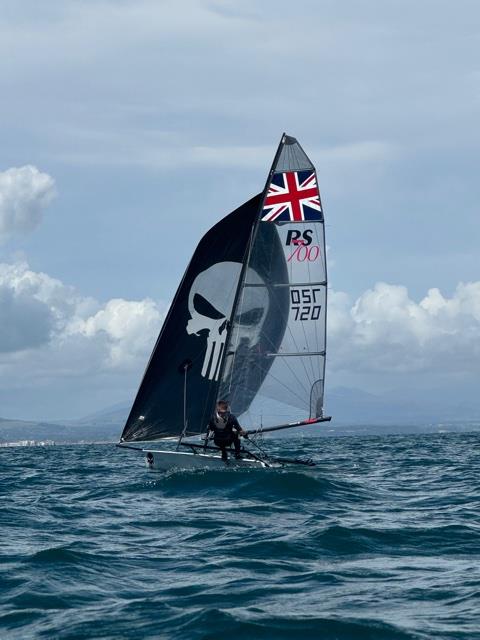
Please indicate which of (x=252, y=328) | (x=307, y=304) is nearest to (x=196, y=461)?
(x=252, y=328)

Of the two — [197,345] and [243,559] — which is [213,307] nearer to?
[197,345]

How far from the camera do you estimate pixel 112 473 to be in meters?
31.2

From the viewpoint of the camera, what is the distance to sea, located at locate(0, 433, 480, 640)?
10445 mm

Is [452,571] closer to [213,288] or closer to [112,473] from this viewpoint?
[213,288]

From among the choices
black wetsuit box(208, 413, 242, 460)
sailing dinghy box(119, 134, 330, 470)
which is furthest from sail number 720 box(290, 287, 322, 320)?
black wetsuit box(208, 413, 242, 460)

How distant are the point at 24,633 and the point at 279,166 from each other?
19744 millimetres

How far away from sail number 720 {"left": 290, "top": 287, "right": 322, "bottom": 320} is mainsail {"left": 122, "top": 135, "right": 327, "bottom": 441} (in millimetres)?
29

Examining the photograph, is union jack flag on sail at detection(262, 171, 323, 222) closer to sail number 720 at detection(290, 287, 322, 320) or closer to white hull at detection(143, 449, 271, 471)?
sail number 720 at detection(290, 287, 322, 320)

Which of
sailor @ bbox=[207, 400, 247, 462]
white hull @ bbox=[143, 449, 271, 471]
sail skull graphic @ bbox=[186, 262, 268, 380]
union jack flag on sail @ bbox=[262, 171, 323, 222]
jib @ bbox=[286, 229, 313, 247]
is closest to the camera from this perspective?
white hull @ bbox=[143, 449, 271, 471]

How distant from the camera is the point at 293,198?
90.5 ft

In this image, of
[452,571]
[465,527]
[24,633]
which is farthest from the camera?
[465,527]

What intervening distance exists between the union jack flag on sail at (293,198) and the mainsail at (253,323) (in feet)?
0.10

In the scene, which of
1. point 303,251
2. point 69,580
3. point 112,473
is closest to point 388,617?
point 69,580

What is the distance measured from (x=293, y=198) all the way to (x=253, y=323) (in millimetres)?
3897
